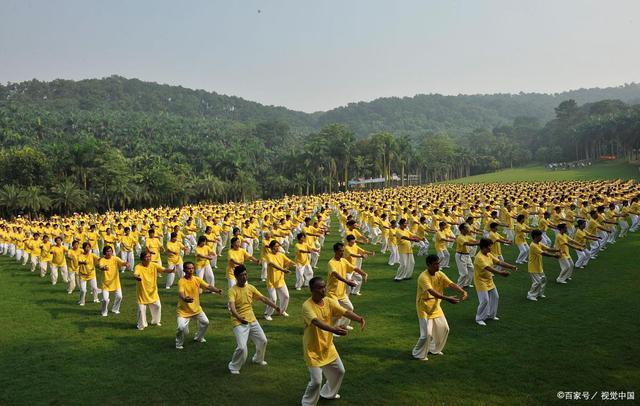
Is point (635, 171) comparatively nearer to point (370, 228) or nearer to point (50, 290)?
point (370, 228)

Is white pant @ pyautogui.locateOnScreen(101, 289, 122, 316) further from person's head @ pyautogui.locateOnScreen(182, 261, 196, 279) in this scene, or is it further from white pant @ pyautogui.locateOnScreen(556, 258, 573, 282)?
white pant @ pyautogui.locateOnScreen(556, 258, 573, 282)

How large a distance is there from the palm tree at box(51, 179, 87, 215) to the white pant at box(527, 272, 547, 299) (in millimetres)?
53110

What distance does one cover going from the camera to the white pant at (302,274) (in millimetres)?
13871

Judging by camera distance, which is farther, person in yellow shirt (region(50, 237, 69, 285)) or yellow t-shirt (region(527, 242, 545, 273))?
person in yellow shirt (region(50, 237, 69, 285))

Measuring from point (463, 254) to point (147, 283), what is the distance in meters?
8.18

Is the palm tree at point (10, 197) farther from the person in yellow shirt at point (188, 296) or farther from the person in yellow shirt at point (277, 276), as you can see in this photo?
the person in yellow shirt at point (188, 296)

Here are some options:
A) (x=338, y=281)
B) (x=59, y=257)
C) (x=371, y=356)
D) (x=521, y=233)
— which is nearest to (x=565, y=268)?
(x=521, y=233)

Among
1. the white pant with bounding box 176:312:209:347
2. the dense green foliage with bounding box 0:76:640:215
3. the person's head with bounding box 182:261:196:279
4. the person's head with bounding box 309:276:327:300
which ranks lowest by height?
the white pant with bounding box 176:312:209:347

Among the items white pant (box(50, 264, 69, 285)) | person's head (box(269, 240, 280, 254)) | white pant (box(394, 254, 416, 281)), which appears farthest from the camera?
white pant (box(50, 264, 69, 285))

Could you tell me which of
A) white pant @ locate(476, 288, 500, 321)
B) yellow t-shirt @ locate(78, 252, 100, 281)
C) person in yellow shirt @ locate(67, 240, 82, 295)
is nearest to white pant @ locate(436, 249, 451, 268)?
white pant @ locate(476, 288, 500, 321)

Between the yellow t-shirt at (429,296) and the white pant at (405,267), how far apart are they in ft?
21.5

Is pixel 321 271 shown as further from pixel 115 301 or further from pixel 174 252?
pixel 115 301

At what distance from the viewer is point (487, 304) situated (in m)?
10.2

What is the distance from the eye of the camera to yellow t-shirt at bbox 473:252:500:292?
9.79 m
